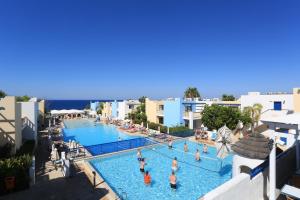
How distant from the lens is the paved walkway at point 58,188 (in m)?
10.9

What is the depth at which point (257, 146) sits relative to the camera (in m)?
7.82

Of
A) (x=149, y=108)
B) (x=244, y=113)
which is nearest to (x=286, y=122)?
(x=244, y=113)

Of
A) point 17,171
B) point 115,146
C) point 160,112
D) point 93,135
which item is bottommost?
point 93,135

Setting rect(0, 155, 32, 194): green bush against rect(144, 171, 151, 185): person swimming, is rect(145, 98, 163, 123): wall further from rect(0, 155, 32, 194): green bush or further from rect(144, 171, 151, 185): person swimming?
rect(0, 155, 32, 194): green bush

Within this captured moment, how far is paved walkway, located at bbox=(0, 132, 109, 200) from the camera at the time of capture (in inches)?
429

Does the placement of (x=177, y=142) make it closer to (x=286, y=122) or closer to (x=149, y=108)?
(x=149, y=108)

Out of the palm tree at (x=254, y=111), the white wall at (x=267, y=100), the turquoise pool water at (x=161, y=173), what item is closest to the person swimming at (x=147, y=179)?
the turquoise pool water at (x=161, y=173)

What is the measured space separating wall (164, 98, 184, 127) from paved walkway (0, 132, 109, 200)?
23569mm

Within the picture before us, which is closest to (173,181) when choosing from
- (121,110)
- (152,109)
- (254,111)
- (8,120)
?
(8,120)

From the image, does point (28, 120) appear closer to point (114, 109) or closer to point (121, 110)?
point (121, 110)

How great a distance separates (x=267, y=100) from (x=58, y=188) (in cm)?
2735

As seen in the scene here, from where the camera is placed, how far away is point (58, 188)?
11859 mm

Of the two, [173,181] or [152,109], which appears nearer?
[173,181]

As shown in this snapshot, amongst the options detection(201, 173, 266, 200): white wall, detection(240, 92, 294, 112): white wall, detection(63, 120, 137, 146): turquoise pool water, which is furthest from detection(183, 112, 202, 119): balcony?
detection(201, 173, 266, 200): white wall
